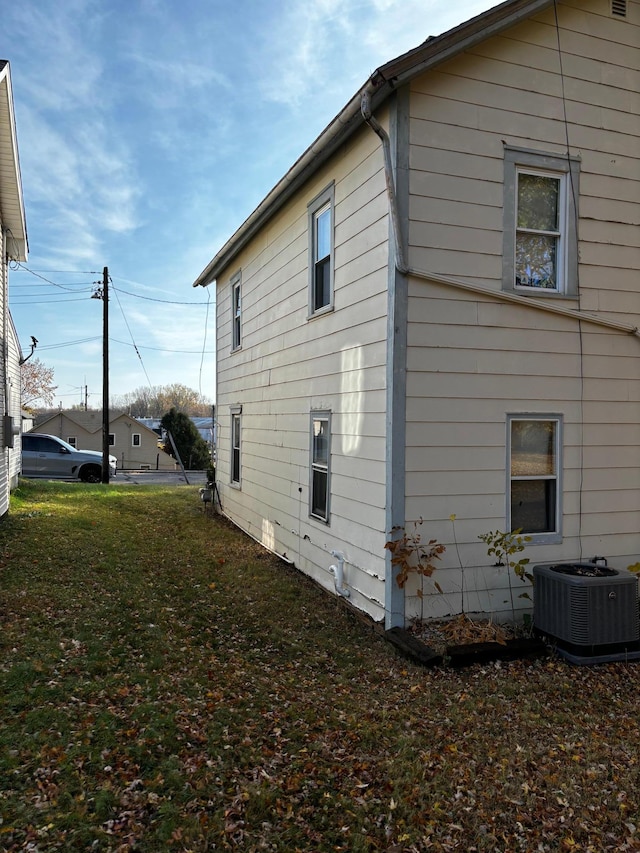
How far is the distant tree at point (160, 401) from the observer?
299ft

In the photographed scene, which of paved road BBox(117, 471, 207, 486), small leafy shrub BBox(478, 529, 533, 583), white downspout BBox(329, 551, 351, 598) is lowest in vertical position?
paved road BBox(117, 471, 207, 486)

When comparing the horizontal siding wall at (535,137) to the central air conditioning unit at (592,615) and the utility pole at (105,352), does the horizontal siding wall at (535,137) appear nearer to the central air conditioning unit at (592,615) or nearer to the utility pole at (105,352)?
the central air conditioning unit at (592,615)

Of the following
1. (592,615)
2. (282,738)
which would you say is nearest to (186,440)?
(592,615)

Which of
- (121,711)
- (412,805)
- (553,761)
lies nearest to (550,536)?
(553,761)

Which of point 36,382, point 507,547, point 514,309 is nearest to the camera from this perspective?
point 507,547

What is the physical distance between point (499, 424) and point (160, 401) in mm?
92172

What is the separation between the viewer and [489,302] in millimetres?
5512

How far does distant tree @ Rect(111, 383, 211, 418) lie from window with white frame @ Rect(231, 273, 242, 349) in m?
72.5

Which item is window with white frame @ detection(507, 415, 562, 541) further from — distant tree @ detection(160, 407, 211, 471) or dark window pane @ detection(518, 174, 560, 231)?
distant tree @ detection(160, 407, 211, 471)

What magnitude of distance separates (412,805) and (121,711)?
1.97m

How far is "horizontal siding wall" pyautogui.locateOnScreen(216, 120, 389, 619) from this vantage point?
5.63 m

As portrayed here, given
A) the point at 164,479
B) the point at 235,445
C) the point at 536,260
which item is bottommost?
the point at 164,479

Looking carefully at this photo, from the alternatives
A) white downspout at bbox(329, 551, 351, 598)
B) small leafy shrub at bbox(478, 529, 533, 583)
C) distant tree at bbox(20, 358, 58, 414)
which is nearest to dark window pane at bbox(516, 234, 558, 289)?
small leafy shrub at bbox(478, 529, 533, 583)

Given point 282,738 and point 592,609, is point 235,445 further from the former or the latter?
point 282,738
